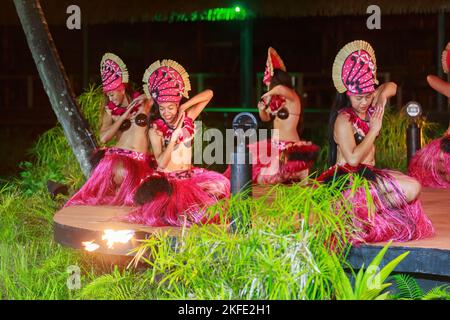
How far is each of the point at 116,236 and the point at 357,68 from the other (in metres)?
1.54

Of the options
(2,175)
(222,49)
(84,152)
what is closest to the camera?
(84,152)

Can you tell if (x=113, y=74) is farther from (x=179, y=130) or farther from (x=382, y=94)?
(x=382, y=94)

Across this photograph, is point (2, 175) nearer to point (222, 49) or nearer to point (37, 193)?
point (37, 193)

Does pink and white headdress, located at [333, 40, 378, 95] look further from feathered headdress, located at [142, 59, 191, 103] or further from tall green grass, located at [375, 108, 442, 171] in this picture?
tall green grass, located at [375, 108, 442, 171]

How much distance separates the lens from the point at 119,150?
22.3 feet

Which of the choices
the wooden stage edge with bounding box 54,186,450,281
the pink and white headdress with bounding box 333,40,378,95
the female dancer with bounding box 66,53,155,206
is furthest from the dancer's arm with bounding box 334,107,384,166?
the female dancer with bounding box 66,53,155,206

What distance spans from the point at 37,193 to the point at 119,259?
2.15 meters

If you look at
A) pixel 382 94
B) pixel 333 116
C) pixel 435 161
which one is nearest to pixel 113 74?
pixel 333 116

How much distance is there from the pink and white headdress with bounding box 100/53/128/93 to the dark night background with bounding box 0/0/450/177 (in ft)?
20.6

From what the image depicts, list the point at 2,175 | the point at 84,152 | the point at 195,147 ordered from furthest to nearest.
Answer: the point at 2,175 < the point at 195,147 < the point at 84,152

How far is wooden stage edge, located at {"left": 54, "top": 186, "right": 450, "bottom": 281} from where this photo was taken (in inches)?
196
